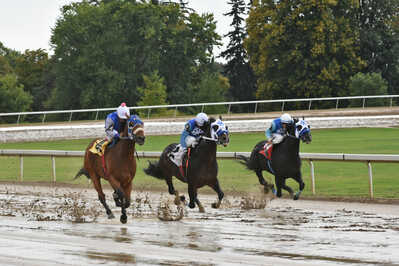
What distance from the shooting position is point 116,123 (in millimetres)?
10227

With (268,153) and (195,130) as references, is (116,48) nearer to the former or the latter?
(268,153)

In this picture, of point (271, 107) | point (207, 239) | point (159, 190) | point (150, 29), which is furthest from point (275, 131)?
point (150, 29)

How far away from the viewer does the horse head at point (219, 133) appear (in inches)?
402

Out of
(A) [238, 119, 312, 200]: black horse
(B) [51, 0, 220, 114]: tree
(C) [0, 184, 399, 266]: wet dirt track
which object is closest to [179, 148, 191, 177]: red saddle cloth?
(C) [0, 184, 399, 266]: wet dirt track

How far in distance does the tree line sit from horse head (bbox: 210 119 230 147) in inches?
1083

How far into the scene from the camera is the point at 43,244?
7652 millimetres

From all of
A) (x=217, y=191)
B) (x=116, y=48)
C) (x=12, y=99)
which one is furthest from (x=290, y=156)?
(x=116, y=48)

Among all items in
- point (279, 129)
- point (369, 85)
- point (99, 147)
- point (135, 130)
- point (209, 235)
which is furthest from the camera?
point (369, 85)

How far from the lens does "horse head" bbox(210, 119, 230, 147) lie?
33.5 feet

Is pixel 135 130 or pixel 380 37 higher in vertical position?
pixel 380 37

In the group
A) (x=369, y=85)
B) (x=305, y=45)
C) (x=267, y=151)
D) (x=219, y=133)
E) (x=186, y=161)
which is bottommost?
(x=186, y=161)

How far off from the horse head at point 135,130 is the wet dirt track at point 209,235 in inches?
41.3

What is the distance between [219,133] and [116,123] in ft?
4.51

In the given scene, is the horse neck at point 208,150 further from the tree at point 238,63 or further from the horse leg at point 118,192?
the tree at point 238,63
